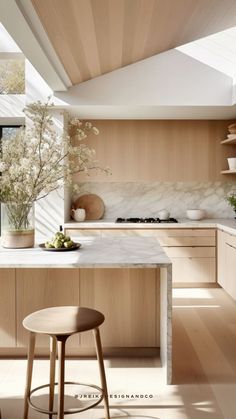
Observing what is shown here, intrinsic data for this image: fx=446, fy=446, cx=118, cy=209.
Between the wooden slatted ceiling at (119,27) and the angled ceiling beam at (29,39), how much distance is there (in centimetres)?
8

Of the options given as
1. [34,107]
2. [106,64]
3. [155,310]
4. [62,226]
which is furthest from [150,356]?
[106,64]

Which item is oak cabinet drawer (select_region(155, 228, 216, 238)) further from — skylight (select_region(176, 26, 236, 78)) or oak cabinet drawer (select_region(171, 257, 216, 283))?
skylight (select_region(176, 26, 236, 78))

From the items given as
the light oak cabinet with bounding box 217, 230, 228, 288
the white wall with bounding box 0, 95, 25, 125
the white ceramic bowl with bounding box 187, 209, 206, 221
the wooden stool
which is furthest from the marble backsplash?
the wooden stool

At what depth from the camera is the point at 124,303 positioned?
3412mm

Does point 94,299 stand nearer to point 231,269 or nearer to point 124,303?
point 124,303

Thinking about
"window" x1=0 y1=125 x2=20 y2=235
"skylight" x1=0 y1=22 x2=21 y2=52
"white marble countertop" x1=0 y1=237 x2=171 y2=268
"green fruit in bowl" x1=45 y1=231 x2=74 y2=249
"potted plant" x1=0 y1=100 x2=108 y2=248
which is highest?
"skylight" x1=0 y1=22 x2=21 y2=52

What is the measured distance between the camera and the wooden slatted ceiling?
328 cm

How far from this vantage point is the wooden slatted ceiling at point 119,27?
3281 mm

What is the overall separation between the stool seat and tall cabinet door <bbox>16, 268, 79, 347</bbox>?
84 cm

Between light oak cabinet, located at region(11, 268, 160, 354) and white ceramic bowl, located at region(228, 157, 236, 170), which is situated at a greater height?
white ceramic bowl, located at region(228, 157, 236, 170)

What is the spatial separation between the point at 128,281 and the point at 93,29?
6.87 feet

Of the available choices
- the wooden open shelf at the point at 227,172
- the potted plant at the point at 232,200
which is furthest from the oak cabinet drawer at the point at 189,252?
the wooden open shelf at the point at 227,172

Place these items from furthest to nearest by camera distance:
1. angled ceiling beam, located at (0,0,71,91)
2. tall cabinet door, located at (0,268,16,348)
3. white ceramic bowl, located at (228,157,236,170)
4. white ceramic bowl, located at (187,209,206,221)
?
white ceramic bowl, located at (187,209,206,221)
white ceramic bowl, located at (228,157,236,170)
tall cabinet door, located at (0,268,16,348)
angled ceiling beam, located at (0,0,71,91)

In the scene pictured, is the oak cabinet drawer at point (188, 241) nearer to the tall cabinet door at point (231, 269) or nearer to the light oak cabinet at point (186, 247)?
the light oak cabinet at point (186, 247)
